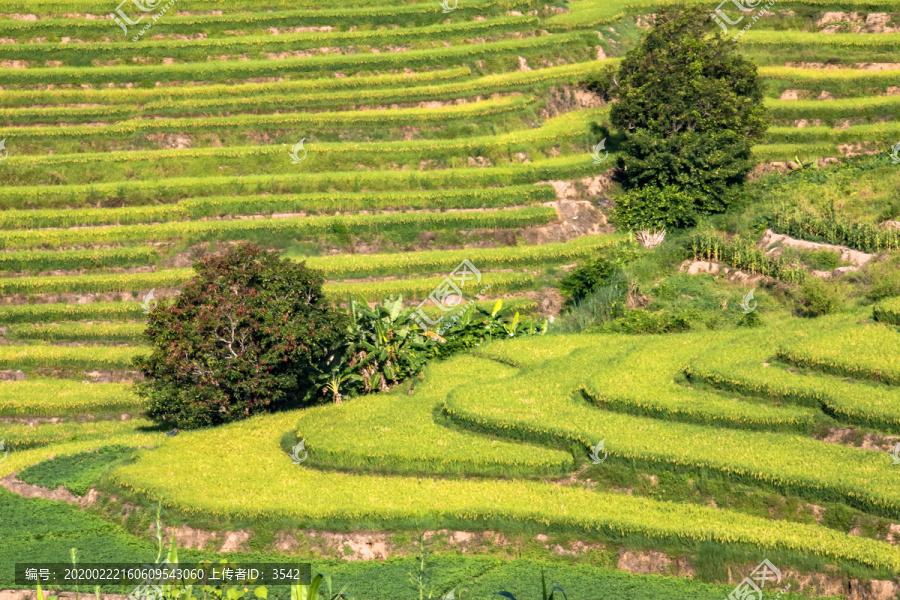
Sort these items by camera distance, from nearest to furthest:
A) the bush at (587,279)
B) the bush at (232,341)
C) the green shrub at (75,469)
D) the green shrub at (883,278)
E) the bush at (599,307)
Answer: the green shrub at (75,469), the bush at (232,341), the green shrub at (883,278), the bush at (599,307), the bush at (587,279)

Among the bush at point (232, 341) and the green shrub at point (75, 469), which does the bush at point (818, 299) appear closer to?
the bush at point (232, 341)

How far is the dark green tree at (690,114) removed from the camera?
108ft

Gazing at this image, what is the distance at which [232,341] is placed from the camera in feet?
75.9

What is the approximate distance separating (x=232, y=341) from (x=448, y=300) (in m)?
8.98

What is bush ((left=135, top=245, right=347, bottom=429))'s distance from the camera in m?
23.0

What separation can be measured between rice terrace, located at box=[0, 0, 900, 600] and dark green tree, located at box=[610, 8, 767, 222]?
0.14 m

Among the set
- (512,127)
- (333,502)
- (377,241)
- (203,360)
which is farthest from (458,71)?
(333,502)

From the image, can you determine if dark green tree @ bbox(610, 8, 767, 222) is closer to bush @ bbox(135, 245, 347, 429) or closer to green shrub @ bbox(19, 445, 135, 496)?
bush @ bbox(135, 245, 347, 429)

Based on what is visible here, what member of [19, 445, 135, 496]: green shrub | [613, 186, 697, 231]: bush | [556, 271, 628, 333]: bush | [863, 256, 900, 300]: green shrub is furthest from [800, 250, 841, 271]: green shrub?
[19, 445, 135, 496]: green shrub

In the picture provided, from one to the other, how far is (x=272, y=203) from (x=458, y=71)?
38.1ft

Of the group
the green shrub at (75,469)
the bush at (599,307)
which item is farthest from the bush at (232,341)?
the bush at (599,307)

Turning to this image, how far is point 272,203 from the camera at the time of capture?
113 feet

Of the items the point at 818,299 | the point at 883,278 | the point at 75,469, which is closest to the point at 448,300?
the point at 818,299

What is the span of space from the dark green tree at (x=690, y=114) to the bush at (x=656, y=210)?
332mm
